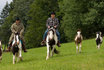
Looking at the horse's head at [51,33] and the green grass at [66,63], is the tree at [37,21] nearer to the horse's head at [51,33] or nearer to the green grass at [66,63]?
the green grass at [66,63]

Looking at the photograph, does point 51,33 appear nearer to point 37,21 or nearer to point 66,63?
point 66,63

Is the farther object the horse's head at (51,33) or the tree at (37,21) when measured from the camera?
the tree at (37,21)

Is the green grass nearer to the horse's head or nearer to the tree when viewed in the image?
the horse's head

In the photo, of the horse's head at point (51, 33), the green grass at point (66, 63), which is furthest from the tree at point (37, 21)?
the horse's head at point (51, 33)

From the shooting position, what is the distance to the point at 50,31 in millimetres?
14094

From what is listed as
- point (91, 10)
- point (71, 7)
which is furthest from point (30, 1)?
point (91, 10)

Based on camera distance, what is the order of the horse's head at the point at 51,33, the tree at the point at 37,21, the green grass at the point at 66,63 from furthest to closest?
the tree at the point at 37,21 → the horse's head at the point at 51,33 → the green grass at the point at 66,63

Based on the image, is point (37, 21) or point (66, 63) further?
point (37, 21)

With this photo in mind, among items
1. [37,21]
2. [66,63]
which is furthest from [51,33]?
[37,21]

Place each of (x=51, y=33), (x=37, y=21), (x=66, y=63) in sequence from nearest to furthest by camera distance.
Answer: (x=66, y=63) < (x=51, y=33) < (x=37, y=21)

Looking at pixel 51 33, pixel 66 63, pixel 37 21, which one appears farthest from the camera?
pixel 37 21

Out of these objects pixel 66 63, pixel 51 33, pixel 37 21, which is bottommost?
pixel 66 63

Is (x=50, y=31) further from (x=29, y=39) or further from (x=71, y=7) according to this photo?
(x=29, y=39)

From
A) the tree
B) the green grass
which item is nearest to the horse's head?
the green grass
